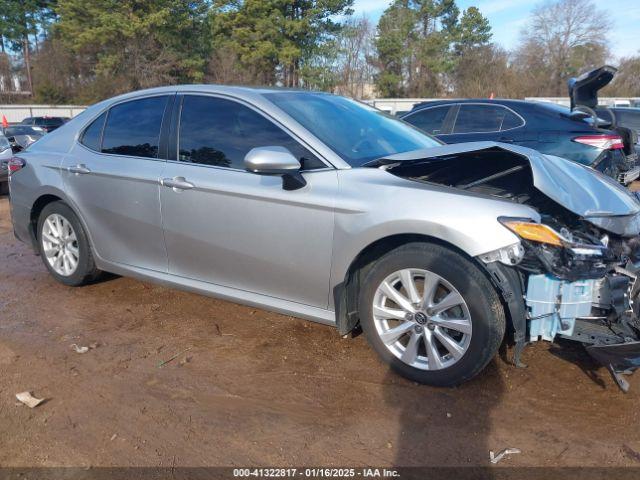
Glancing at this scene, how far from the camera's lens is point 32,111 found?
4109 cm

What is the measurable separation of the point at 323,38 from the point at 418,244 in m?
39.2

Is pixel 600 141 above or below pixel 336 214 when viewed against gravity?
above

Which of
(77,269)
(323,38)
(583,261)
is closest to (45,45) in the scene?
(323,38)

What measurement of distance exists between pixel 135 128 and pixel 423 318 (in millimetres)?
2641

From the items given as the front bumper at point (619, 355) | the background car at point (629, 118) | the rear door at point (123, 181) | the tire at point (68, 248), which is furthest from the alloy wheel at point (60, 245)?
the background car at point (629, 118)

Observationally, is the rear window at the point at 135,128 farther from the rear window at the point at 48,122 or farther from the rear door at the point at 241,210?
the rear window at the point at 48,122

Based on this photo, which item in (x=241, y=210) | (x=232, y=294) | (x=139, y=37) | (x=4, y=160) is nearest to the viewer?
(x=241, y=210)

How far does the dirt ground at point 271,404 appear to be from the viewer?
2.51 meters

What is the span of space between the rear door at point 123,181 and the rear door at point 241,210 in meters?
0.17

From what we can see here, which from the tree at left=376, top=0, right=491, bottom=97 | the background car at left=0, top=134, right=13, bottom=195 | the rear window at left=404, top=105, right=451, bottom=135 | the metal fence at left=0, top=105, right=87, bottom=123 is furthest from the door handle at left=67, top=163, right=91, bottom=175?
the tree at left=376, top=0, right=491, bottom=97

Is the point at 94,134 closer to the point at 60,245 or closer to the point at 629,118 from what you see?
the point at 60,245

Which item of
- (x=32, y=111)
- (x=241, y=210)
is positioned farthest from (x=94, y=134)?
(x=32, y=111)

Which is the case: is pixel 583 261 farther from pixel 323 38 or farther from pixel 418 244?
pixel 323 38

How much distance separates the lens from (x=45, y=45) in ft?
162
